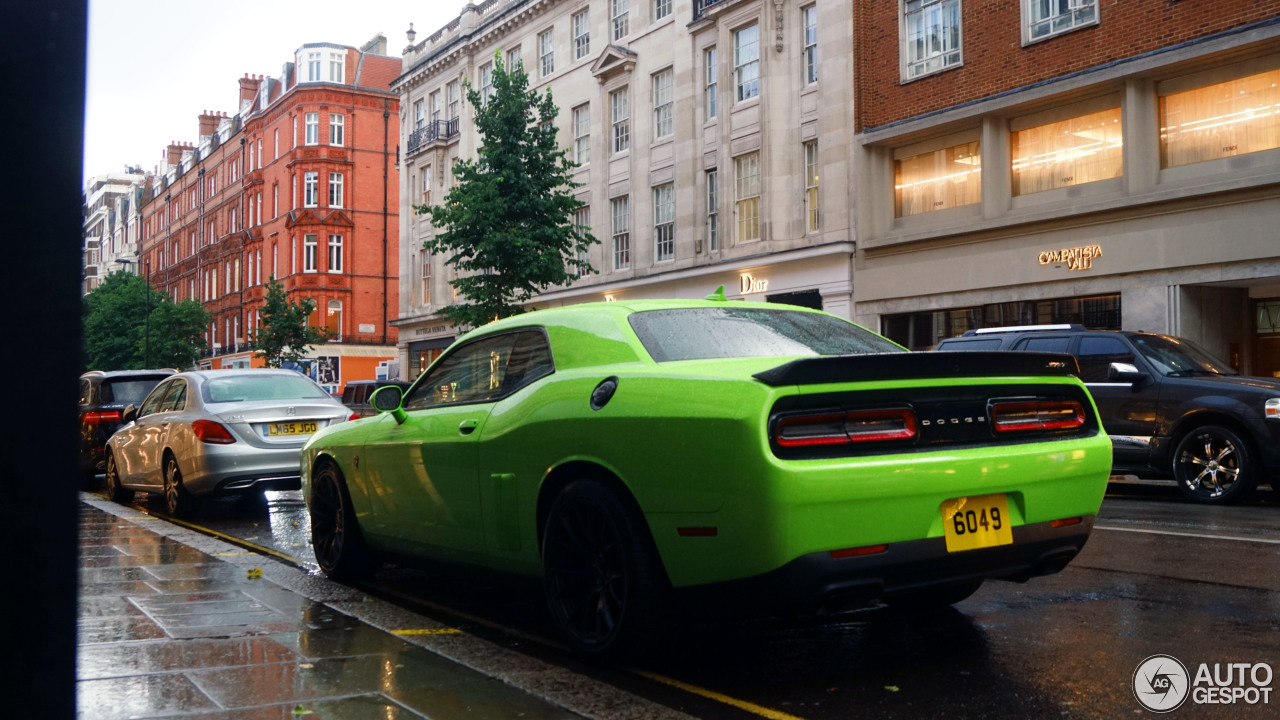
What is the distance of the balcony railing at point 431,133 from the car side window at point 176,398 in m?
31.6

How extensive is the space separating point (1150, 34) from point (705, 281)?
12.8m

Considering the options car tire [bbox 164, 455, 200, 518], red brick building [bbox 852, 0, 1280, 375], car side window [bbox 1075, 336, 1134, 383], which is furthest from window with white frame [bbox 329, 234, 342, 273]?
car side window [bbox 1075, 336, 1134, 383]

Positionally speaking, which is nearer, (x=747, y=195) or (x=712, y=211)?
(x=747, y=195)

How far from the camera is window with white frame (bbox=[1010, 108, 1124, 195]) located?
21.1 meters

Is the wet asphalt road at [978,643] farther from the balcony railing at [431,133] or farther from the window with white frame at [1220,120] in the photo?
the balcony railing at [431,133]

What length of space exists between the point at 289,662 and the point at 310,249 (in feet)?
197

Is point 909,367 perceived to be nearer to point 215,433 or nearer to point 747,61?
point 215,433

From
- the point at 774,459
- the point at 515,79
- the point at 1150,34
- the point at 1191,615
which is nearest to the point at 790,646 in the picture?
the point at 774,459

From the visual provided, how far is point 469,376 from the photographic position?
6.00 meters

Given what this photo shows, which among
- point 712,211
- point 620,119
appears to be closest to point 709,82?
point 712,211

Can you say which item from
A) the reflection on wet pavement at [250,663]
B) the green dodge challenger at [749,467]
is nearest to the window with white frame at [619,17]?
the reflection on wet pavement at [250,663]

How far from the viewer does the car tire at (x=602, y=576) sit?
441cm

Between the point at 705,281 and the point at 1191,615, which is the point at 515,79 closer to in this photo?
the point at 705,281

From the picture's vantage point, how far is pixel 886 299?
25.1 metres
